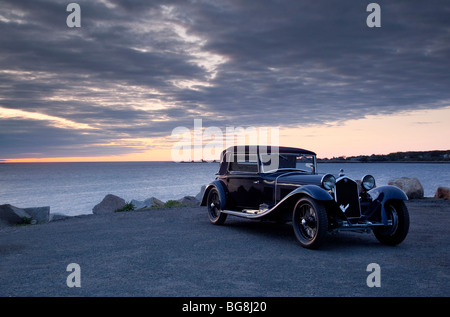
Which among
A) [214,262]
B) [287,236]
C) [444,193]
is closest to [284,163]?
[287,236]

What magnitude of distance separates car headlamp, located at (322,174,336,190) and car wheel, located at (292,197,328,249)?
55cm

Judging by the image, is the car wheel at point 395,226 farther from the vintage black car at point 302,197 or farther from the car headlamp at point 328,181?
the car headlamp at point 328,181

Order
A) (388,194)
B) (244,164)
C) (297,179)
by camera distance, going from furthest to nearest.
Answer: (244,164) < (297,179) < (388,194)

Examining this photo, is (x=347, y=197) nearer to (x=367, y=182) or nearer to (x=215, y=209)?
(x=367, y=182)

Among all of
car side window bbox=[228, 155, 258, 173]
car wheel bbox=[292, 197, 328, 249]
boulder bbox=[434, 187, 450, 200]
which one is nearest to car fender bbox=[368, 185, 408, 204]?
car wheel bbox=[292, 197, 328, 249]

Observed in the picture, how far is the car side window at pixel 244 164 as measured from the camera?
9.89 meters

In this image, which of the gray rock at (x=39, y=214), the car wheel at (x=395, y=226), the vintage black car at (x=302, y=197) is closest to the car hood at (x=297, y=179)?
the vintage black car at (x=302, y=197)

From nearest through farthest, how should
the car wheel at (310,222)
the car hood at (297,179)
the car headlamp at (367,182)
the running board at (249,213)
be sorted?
the car wheel at (310,222), the car hood at (297,179), the car headlamp at (367,182), the running board at (249,213)

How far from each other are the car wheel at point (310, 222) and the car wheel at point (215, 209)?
3.02 meters

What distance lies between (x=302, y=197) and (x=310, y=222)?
526mm

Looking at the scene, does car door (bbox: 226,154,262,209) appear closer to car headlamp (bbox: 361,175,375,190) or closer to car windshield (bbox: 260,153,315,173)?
car windshield (bbox: 260,153,315,173)

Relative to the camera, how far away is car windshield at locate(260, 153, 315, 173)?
9633 mm

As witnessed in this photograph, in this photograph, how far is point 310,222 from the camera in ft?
24.9
